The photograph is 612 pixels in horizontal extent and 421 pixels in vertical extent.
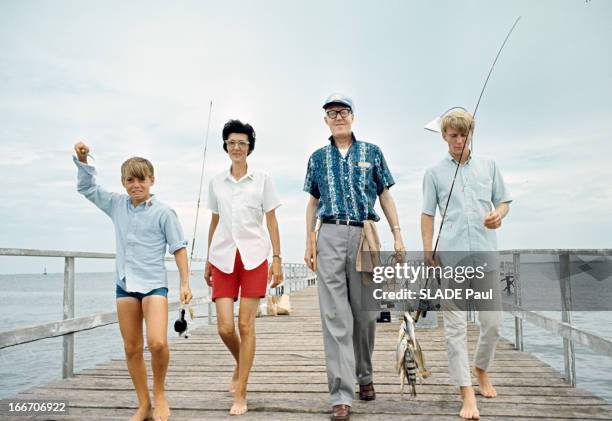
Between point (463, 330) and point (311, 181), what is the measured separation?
137 cm

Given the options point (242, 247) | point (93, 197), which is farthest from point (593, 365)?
point (93, 197)

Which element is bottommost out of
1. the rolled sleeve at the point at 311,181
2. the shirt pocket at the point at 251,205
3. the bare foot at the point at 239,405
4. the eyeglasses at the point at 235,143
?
the bare foot at the point at 239,405

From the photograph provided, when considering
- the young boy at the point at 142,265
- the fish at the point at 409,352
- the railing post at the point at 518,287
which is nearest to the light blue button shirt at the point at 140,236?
the young boy at the point at 142,265

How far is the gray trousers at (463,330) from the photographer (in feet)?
9.85

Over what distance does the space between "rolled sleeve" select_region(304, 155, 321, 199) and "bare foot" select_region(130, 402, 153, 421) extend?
1.71m

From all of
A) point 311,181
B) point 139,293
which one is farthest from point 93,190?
point 311,181

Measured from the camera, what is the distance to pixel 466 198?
3074 millimetres

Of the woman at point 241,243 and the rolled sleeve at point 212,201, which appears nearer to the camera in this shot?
the woman at point 241,243

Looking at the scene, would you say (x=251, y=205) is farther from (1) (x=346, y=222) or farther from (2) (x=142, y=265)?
(2) (x=142, y=265)

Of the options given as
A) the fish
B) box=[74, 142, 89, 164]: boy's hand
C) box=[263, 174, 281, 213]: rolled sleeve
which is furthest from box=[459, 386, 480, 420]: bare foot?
box=[74, 142, 89, 164]: boy's hand

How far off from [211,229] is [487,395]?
226 centimetres

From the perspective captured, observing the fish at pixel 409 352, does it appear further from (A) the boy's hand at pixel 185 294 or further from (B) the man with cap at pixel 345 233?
(A) the boy's hand at pixel 185 294

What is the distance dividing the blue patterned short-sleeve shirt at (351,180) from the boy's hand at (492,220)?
69 cm

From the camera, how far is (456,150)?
3127 millimetres
